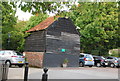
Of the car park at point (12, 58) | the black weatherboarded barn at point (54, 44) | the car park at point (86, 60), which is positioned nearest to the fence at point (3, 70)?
the car park at point (12, 58)

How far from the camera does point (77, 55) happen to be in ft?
87.0

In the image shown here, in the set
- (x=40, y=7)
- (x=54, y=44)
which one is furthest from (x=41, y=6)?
(x=54, y=44)

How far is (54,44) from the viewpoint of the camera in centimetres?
2458

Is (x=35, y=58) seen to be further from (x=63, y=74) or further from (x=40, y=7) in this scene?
(x=40, y=7)

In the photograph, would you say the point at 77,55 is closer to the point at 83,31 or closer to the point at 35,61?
the point at 35,61

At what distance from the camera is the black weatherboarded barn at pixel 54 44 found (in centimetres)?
2394

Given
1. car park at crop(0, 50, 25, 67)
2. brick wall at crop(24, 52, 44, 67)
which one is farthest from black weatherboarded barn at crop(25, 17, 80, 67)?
car park at crop(0, 50, 25, 67)

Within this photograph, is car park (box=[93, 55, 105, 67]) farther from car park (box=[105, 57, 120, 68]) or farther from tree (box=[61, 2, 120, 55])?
tree (box=[61, 2, 120, 55])

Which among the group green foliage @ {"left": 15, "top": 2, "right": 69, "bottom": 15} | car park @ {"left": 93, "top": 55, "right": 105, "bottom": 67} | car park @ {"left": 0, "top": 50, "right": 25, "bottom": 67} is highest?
green foliage @ {"left": 15, "top": 2, "right": 69, "bottom": 15}

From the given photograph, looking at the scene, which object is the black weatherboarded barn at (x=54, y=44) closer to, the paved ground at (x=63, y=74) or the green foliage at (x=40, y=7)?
the paved ground at (x=63, y=74)

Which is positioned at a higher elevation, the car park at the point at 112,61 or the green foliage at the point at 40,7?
the green foliage at the point at 40,7

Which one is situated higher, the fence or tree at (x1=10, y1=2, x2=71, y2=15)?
tree at (x1=10, y1=2, x2=71, y2=15)

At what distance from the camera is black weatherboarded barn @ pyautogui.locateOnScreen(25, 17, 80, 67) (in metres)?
23.9

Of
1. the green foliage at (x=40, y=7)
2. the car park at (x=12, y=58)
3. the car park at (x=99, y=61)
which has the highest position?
the green foliage at (x=40, y=7)
